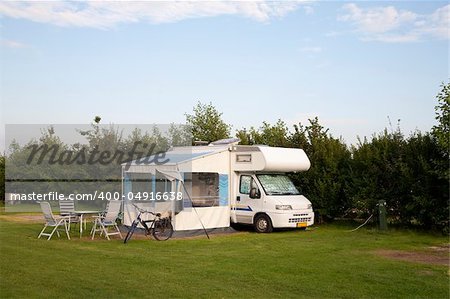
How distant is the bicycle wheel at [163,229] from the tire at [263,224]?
8.92ft

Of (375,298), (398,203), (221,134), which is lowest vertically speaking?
(375,298)

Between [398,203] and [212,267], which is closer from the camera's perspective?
[212,267]

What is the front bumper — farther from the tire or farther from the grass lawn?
the grass lawn

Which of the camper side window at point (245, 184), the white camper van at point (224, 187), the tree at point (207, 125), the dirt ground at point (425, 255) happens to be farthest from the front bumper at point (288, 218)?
the tree at point (207, 125)

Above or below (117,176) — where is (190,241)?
below

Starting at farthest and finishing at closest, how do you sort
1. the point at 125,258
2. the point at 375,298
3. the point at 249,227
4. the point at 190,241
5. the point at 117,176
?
the point at 117,176 → the point at 249,227 → the point at 190,241 → the point at 125,258 → the point at 375,298

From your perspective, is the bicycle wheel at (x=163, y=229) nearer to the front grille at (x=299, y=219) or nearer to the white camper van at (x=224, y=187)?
the white camper van at (x=224, y=187)

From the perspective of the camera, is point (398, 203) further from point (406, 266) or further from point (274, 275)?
point (274, 275)

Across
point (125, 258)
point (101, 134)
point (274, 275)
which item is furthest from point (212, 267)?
point (101, 134)

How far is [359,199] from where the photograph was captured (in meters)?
16.5

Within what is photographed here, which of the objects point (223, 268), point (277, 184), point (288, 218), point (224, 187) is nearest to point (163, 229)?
point (224, 187)

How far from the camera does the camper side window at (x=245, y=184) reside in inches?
638

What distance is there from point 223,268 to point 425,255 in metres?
4.73

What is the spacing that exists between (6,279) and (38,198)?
24556mm
